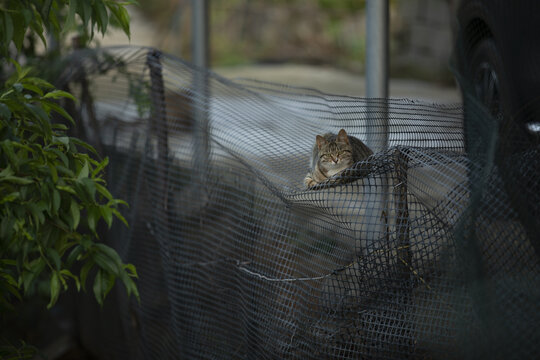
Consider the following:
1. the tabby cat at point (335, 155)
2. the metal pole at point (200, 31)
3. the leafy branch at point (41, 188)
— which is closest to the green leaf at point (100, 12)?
the leafy branch at point (41, 188)

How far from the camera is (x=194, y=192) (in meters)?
2.79

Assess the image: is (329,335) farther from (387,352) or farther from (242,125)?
(242,125)

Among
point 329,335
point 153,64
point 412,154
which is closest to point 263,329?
point 329,335

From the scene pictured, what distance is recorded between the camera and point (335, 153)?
254cm

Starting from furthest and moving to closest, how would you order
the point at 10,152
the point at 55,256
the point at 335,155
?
the point at 335,155
the point at 55,256
the point at 10,152

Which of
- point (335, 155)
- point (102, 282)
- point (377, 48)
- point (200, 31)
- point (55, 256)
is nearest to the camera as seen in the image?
point (55, 256)

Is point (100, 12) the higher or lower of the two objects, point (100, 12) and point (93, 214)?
the higher

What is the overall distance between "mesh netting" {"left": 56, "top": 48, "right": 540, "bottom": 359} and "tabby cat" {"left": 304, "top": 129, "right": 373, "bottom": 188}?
2.8 inches

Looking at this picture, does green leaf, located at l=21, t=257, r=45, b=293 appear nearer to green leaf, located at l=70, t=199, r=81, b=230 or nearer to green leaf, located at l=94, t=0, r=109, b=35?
green leaf, located at l=70, t=199, r=81, b=230

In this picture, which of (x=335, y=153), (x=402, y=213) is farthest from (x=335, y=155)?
(x=402, y=213)

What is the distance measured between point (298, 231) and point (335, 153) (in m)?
0.40

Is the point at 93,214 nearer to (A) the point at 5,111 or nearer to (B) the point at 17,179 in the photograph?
(B) the point at 17,179

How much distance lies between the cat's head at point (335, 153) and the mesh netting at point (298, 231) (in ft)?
0.32

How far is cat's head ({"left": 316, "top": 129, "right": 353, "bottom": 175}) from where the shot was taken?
2.54 m
